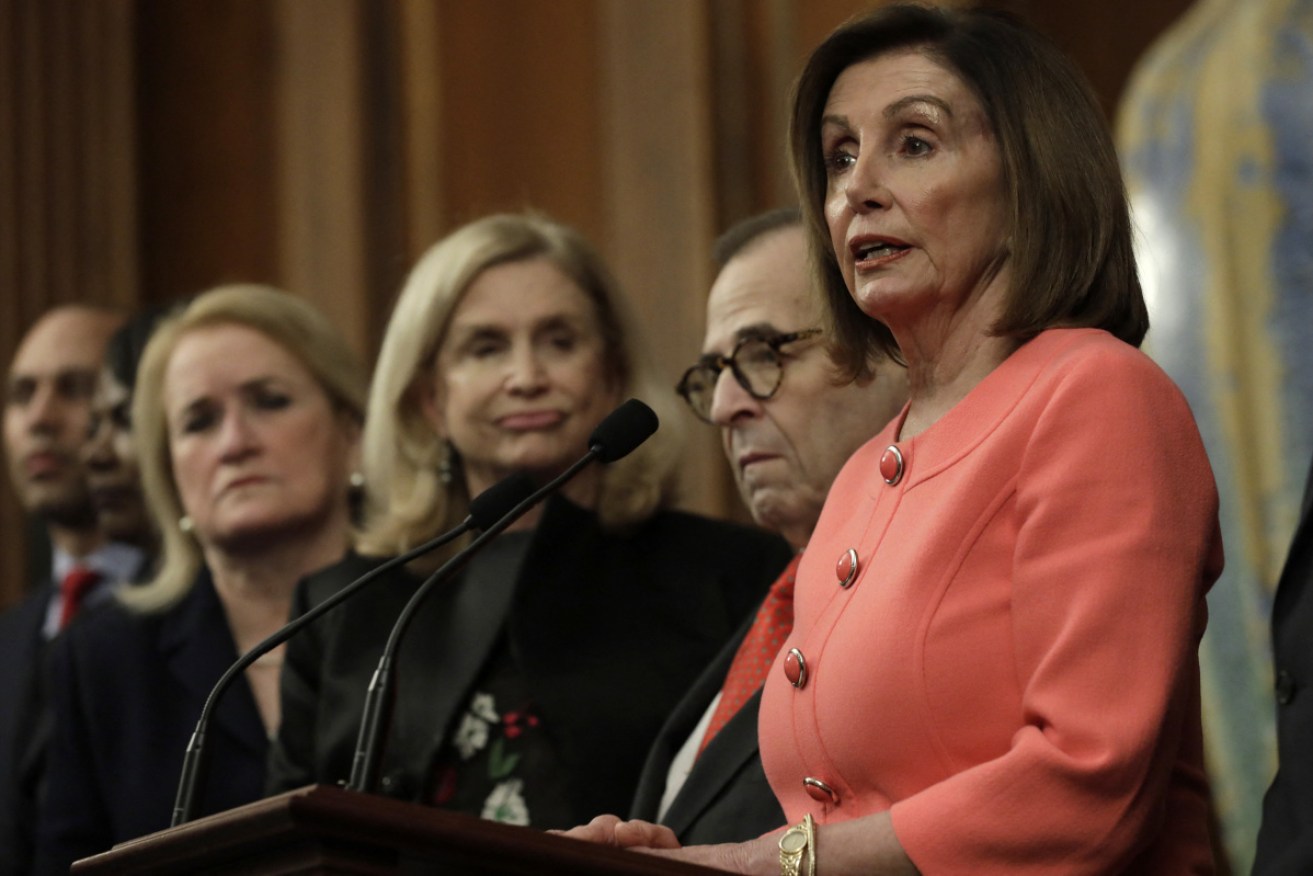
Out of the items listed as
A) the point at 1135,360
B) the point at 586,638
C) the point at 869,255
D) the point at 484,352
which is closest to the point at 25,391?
the point at 484,352

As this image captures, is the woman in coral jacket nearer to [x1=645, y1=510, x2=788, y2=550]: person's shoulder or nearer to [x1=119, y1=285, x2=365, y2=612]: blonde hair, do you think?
[x1=645, y1=510, x2=788, y2=550]: person's shoulder

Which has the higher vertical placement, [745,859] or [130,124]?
[130,124]

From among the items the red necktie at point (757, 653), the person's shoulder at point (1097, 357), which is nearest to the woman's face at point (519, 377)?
the red necktie at point (757, 653)

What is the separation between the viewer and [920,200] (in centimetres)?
196

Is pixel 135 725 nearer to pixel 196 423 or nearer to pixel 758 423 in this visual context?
pixel 196 423

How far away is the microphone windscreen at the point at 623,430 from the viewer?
234cm

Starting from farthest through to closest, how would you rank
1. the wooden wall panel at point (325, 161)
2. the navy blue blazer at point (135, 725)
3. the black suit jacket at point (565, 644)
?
the wooden wall panel at point (325, 161) < the navy blue blazer at point (135, 725) < the black suit jacket at point (565, 644)

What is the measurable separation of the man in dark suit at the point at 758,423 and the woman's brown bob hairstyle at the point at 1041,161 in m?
0.56

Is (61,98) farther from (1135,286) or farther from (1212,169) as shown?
(1135,286)

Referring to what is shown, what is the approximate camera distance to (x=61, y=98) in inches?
224

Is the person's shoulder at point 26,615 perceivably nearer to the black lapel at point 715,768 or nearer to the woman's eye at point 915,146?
the black lapel at point 715,768

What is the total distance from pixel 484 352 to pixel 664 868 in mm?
1952

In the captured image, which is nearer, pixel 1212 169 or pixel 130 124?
pixel 1212 169

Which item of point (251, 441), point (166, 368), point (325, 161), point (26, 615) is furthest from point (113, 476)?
point (325, 161)
